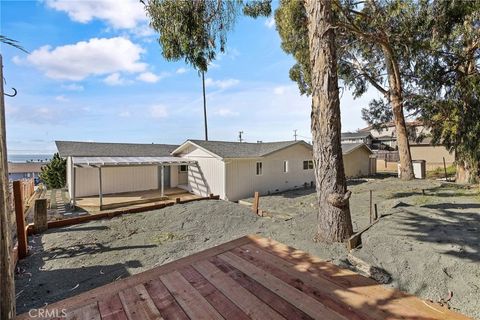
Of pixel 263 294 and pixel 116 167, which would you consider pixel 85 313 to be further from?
pixel 116 167

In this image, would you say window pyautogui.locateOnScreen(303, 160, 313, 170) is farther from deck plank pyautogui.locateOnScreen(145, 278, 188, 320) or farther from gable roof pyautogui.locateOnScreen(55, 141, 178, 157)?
deck plank pyautogui.locateOnScreen(145, 278, 188, 320)

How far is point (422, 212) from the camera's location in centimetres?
625

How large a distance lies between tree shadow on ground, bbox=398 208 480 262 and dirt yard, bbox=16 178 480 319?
0.02 meters

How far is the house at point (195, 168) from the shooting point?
46.6 feet

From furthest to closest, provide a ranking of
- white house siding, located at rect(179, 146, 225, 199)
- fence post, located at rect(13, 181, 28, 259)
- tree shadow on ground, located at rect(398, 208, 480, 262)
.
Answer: white house siding, located at rect(179, 146, 225, 199)
fence post, located at rect(13, 181, 28, 259)
tree shadow on ground, located at rect(398, 208, 480, 262)

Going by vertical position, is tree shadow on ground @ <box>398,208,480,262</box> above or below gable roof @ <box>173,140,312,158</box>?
below

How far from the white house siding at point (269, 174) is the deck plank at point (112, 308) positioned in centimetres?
1163

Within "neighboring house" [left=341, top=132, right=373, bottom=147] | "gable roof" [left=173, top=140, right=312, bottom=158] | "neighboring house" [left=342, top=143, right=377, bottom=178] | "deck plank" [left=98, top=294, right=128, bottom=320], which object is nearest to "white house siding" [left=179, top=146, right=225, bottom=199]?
"gable roof" [left=173, top=140, right=312, bottom=158]

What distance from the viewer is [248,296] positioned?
2.30 m

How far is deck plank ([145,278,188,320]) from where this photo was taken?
2043 mm

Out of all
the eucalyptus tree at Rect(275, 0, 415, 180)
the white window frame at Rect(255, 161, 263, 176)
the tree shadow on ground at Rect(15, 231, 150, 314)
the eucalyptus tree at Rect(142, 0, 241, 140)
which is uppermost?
the eucalyptus tree at Rect(275, 0, 415, 180)

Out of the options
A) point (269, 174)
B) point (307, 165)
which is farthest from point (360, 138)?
point (269, 174)

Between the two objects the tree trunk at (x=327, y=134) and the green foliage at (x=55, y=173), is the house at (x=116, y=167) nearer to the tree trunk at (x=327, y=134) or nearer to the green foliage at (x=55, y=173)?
the green foliage at (x=55, y=173)

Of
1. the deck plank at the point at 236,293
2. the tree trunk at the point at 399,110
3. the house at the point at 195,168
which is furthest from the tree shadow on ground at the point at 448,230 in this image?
the tree trunk at the point at 399,110
